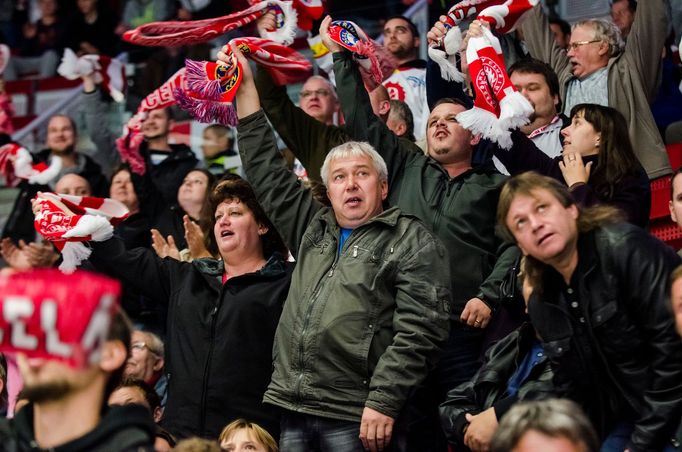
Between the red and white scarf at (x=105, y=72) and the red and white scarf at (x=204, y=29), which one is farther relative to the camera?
the red and white scarf at (x=105, y=72)

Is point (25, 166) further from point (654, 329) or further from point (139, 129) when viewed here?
point (654, 329)

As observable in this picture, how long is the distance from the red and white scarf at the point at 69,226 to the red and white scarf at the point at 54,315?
2718mm

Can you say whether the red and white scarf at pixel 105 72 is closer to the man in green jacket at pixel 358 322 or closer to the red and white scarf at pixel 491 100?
the red and white scarf at pixel 491 100

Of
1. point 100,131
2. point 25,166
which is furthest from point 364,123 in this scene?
point 100,131

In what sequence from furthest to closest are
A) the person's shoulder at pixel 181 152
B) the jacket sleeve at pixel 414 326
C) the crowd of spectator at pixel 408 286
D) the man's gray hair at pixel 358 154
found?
the person's shoulder at pixel 181 152 < the man's gray hair at pixel 358 154 < the jacket sleeve at pixel 414 326 < the crowd of spectator at pixel 408 286

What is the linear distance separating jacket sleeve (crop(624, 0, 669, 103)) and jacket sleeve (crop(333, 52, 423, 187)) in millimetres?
1766

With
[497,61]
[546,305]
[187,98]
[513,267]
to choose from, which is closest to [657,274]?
[546,305]

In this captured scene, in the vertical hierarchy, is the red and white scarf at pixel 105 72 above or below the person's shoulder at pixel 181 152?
above

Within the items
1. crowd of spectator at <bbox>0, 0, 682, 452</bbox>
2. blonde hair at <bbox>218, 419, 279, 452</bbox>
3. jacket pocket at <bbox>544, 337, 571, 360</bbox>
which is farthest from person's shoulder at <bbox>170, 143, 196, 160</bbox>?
jacket pocket at <bbox>544, 337, 571, 360</bbox>

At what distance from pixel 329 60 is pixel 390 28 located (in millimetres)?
1747

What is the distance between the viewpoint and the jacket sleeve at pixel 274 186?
228 inches

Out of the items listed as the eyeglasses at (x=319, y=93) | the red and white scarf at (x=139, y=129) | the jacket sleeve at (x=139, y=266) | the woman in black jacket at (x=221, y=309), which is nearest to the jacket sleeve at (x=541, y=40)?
the eyeglasses at (x=319, y=93)

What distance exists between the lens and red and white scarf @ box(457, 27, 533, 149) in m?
5.68

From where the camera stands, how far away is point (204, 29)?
659 cm
